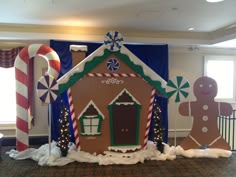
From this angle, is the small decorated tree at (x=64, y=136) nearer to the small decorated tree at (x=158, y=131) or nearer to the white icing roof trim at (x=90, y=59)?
the white icing roof trim at (x=90, y=59)

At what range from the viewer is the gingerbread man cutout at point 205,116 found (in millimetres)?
4336

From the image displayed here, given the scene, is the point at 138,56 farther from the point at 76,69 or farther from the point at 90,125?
the point at 90,125

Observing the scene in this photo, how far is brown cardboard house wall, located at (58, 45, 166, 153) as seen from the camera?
4.14m

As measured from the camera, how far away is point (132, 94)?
4285 millimetres

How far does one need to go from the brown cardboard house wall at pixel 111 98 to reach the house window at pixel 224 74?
102 inches

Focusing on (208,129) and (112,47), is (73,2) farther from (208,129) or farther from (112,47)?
(208,129)

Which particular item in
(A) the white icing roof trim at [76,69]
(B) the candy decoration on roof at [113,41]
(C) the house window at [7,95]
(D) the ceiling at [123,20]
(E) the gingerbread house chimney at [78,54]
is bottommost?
(C) the house window at [7,95]

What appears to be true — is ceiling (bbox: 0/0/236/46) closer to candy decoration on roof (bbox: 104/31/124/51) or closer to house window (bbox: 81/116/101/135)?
candy decoration on roof (bbox: 104/31/124/51)

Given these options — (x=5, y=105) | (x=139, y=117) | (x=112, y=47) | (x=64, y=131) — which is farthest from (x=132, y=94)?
(x=5, y=105)

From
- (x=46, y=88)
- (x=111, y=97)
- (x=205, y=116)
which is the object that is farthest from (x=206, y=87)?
(x=46, y=88)

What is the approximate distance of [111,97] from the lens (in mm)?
4215

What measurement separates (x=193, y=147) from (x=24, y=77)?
11.3ft

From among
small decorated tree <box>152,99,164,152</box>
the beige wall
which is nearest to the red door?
small decorated tree <box>152,99,164,152</box>

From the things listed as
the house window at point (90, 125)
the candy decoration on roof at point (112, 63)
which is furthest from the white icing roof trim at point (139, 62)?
the house window at point (90, 125)
